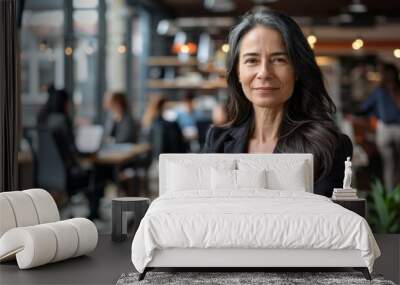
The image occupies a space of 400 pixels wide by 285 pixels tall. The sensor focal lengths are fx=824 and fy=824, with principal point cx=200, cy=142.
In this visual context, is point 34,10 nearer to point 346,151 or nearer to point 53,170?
point 53,170

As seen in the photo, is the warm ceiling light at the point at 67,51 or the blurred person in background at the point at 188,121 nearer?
the warm ceiling light at the point at 67,51

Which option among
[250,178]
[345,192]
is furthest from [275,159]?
[345,192]

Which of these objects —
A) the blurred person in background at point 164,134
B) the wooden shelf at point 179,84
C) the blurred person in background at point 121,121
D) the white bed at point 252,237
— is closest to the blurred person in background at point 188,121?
the wooden shelf at point 179,84

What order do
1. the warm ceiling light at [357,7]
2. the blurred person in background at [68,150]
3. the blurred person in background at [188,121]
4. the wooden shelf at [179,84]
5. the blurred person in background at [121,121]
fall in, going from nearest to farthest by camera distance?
the blurred person in background at [68,150] → the blurred person in background at [121,121] → the blurred person in background at [188,121] → the warm ceiling light at [357,7] → the wooden shelf at [179,84]

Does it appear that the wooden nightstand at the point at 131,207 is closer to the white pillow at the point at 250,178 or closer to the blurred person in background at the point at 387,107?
the white pillow at the point at 250,178

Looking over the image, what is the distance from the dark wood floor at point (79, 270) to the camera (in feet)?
16.3

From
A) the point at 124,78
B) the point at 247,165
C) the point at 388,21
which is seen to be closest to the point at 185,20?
the point at 124,78

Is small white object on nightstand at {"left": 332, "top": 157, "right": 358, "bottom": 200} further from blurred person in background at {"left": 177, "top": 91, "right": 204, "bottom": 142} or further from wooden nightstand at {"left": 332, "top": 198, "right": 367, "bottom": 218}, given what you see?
blurred person in background at {"left": 177, "top": 91, "right": 204, "bottom": 142}

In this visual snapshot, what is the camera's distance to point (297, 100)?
18.2ft

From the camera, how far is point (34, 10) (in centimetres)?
1179

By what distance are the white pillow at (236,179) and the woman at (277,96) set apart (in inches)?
8.5

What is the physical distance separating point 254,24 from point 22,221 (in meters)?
2.06

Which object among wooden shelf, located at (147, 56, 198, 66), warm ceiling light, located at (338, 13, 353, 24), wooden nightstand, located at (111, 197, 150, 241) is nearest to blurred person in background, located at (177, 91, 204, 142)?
wooden shelf, located at (147, 56, 198, 66)

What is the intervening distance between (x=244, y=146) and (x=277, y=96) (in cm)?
52
